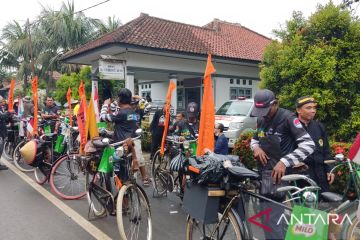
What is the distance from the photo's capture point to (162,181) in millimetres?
5836

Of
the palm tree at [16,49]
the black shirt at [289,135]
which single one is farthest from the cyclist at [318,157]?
the palm tree at [16,49]

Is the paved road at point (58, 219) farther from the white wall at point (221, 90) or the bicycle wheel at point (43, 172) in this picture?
the white wall at point (221, 90)

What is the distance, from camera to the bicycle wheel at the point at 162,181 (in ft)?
18.7

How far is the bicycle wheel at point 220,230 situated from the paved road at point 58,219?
91 cm

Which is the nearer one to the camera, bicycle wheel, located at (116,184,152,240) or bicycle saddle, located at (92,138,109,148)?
bicycle wheel, located at (116,184,152,240)

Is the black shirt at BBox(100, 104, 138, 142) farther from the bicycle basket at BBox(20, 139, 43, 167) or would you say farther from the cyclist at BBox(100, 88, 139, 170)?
the bicycle basket at BBox(20, 139, 43, 167)

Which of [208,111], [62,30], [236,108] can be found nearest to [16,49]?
[62,30]

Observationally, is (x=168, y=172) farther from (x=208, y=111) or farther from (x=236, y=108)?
(x=236, y=108)

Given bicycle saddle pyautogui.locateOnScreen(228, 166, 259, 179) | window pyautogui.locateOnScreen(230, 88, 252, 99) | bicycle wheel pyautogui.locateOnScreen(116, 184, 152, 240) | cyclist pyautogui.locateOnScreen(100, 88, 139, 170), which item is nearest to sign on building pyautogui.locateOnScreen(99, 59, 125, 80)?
cyclist pyautogui.locateOnScreen(100, 88, 139, 170)

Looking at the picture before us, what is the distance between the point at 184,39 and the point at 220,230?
47.2ft

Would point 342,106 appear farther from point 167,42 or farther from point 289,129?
point 167,42

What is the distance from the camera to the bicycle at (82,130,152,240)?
382 cm

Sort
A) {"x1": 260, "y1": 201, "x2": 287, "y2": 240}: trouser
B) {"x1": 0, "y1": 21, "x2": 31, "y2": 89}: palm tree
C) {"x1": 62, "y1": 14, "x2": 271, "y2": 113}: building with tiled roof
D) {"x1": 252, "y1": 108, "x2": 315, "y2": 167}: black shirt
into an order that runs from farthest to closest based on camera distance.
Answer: {"x1": 0, "y1": 21, "x2": 31, "y2": 89}: palm tree → {"x1": 62, "y1": 14, "x2": 271, "y2": 113}: building with tiled roof → {"x1": 252, "y1": 108, "x2": 315, "y2": 167}: black shirt → {"x1": 260, "y1": 201, "x2": 287, "y2": 240}: trouser

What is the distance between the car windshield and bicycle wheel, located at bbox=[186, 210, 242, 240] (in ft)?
24.9
